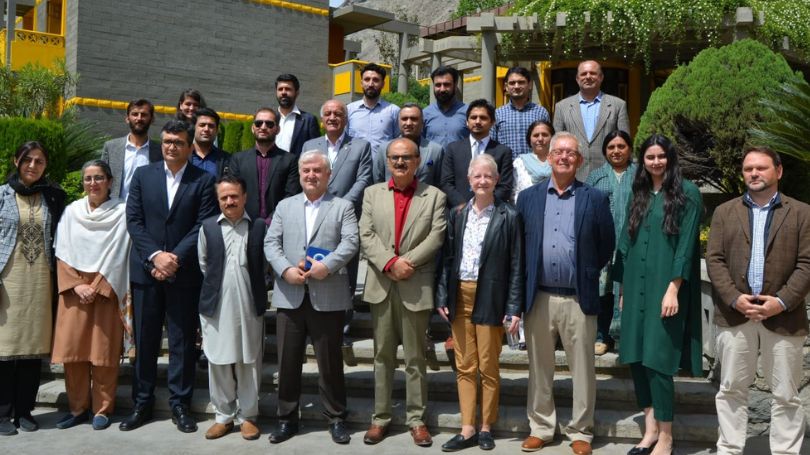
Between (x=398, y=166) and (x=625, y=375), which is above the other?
(x=398, y=166)

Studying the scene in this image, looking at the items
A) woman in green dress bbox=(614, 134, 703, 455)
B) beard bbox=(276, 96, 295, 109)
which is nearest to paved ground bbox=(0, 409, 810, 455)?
woman in green dress bbox=(614, 134, 703, 455)

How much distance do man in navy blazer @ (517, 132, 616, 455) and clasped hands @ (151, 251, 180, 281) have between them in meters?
2.37

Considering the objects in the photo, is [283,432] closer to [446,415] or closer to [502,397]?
[446,415]

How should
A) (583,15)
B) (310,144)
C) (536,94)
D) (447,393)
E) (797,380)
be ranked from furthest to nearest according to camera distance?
(536,94) → (583,15) → (310,144) → (447,393) → (797,380)

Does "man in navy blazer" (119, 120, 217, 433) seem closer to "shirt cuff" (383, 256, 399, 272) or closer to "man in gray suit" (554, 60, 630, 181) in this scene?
"shirt cuff" (383, 256, 399, 272)

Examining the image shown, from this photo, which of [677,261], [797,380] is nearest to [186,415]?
[677,261]

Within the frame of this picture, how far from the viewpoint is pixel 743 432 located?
4109 millimetres

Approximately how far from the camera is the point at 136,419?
483cm

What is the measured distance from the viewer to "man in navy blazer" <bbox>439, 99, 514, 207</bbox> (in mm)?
5203

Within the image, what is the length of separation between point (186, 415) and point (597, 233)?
306cm

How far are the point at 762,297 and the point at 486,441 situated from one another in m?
1.87

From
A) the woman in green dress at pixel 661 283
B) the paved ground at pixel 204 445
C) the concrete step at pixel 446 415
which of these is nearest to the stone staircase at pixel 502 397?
the concrete step at pixel 446 415

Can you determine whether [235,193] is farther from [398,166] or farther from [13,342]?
[13,342]

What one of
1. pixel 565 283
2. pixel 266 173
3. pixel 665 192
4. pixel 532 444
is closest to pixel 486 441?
pixel 532 444
